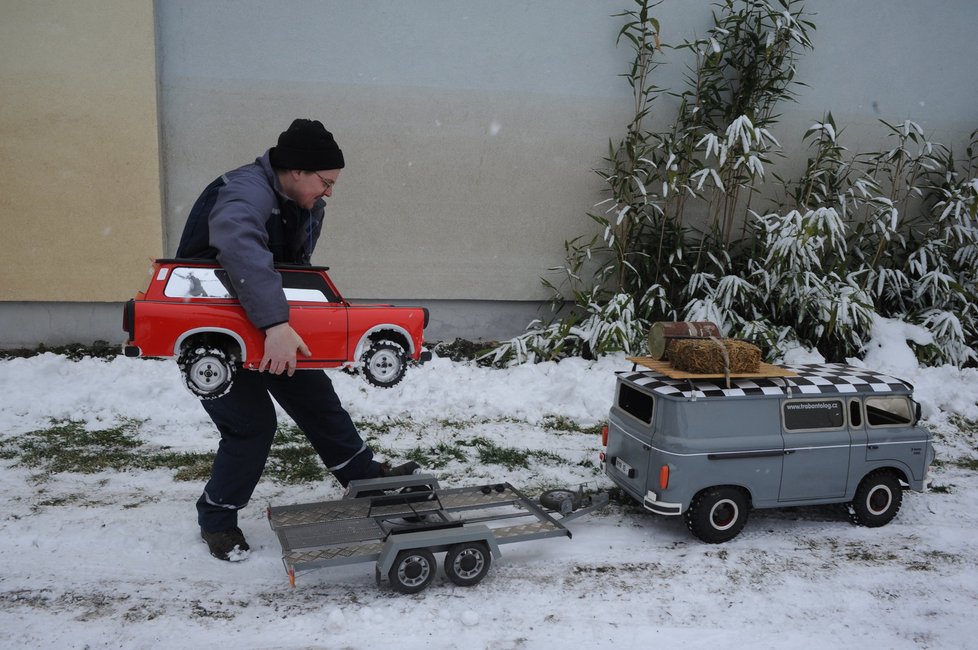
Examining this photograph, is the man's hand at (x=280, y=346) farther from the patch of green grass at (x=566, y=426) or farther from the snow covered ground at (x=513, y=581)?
the patch of green grass at (x=566, y=426)

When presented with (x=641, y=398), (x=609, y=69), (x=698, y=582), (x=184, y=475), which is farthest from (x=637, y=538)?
(x=609, y=69)

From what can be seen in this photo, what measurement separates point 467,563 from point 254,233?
1.90 m

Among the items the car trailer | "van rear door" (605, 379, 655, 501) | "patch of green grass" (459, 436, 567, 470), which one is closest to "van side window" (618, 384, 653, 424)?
"van rear door" (605, 379, 655, 501)

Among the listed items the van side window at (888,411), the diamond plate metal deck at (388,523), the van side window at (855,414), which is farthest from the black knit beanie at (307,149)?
the van side window at (888,411)

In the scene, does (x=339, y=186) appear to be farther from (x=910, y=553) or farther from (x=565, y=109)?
(x=910, y=553)

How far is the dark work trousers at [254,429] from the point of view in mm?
3502

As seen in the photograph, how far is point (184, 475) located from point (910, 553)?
4723 millimetres

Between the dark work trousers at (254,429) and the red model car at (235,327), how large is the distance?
14.9 inches

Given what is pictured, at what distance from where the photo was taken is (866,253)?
8758 millimetres

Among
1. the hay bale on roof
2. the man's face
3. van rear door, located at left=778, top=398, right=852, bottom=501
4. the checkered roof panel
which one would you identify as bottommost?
van rear door, located at left=778, top=398, right=852, bottom=501

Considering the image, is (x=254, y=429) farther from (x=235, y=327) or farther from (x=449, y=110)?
(x=449, y=110)

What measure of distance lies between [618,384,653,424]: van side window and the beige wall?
560cm

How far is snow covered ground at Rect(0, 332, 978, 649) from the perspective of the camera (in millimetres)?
3104

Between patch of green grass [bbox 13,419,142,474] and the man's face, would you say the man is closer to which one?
the man's face
